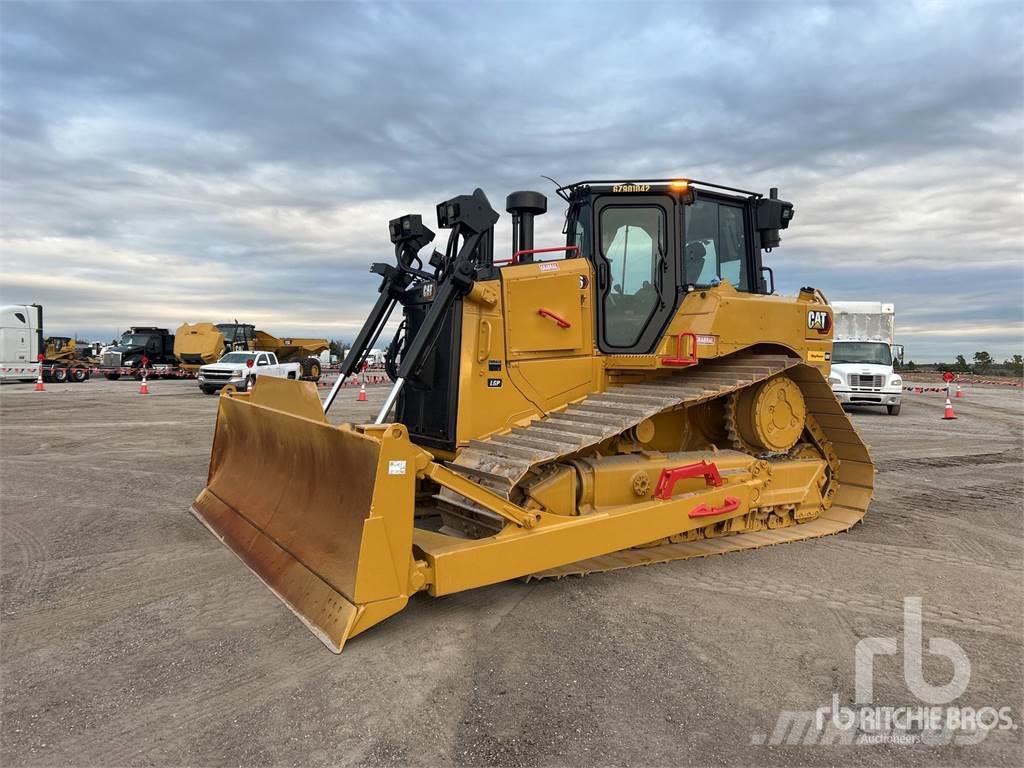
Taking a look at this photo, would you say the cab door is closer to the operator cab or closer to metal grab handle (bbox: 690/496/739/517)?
the operator cab

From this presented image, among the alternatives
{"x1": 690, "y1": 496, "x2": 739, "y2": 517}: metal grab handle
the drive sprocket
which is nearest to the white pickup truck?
the drive sprocket

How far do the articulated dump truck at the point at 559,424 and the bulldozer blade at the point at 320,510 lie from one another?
18 mm

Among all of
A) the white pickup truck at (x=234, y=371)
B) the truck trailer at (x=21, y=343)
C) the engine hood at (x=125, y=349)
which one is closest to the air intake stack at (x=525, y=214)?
the white pickup truck at (x=234, y=371)

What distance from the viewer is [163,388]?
23.7m

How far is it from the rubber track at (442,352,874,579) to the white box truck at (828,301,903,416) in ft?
34.5

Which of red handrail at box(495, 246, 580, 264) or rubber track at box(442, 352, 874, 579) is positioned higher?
red handrail at box(495, 246, 580, 264)

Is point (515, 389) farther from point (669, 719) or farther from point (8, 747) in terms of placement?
point (8, 747)

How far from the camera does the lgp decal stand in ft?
20.9

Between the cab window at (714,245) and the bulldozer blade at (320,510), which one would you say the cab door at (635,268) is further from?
the bulldozer blade at (320,510)

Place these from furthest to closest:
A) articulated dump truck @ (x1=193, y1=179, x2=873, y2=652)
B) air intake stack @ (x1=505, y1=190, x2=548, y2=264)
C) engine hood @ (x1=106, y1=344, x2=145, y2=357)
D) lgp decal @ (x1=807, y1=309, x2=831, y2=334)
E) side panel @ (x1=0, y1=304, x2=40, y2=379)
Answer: engine hood @ (x1=106, y1=344, x2=145, y2=357), side panel @ (x1=0, y1=304, x2=40, y2=379), lgp decal @ (x1=807, y1=309, x2=831, y2=334), air intake stack @ (x1=505, y1=190, x2=548, y2=264), articulated dump truck @ (x1=193, y1=179, x2=873, y2=652)

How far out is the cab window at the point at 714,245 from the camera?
5879 mm

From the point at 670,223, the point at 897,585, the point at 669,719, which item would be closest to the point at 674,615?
the point at 669,719

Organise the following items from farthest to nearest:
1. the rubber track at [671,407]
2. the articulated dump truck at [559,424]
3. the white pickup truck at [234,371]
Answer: the white pickup truck at [234,371], the rubber track at [671,407], the articulated dump truck at [559,424]

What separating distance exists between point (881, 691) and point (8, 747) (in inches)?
161
